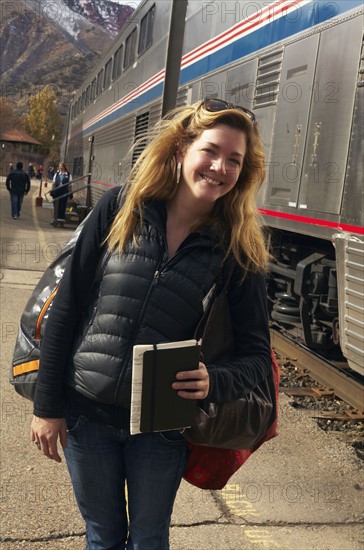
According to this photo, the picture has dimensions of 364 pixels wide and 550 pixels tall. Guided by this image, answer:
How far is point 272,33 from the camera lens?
22.3ft

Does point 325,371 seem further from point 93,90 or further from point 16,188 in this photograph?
point 93,90

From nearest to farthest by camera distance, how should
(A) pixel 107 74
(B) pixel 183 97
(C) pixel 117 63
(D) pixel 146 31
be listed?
(B) pixel 183 97
(D) pixel 146 31
(C) pixel 117 63
(A) pixel 107 74

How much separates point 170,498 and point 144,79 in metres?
11.2

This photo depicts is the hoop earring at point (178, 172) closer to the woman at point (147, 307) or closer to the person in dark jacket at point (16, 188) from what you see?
the woman at point (147, 307)

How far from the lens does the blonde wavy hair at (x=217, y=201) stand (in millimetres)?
2197

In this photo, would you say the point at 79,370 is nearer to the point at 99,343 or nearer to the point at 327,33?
the point at 99,343

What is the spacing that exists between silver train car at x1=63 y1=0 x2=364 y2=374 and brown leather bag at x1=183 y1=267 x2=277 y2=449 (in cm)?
158

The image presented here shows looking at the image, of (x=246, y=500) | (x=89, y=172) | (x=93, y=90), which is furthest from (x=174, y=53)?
(x=93, y=90)

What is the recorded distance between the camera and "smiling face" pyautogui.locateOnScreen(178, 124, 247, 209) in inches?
86.4

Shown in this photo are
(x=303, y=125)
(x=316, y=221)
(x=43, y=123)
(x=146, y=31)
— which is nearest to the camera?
(x=316, y=221)

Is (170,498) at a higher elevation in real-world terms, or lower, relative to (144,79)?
lower

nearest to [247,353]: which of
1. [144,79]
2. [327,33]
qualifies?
[327,33]

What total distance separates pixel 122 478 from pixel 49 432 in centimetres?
28

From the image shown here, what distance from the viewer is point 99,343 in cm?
217
